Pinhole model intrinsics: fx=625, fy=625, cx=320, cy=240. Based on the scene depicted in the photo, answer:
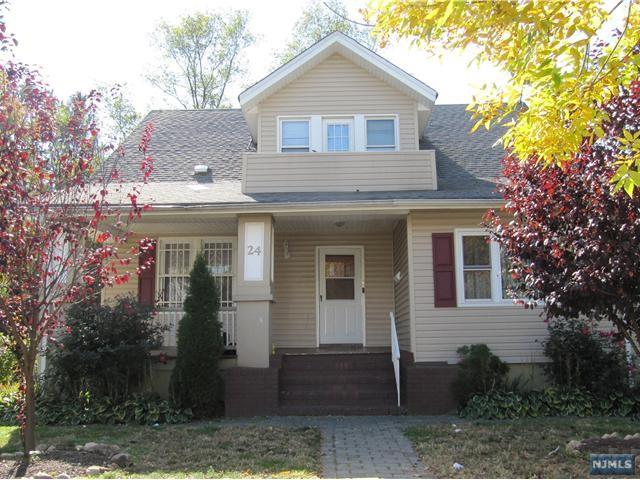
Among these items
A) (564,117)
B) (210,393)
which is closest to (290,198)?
(210,393)

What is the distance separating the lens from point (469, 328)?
437 inches

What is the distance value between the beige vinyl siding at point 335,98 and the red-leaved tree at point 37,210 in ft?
21.7

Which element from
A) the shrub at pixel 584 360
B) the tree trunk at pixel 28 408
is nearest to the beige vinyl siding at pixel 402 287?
the shrub at pixel 584 360

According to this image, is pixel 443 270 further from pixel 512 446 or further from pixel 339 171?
pixel 512 446

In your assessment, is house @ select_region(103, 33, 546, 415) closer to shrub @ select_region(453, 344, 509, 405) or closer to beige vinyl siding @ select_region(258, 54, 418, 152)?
beige vinyl siding @ select_region(258, 54, 418, 152)

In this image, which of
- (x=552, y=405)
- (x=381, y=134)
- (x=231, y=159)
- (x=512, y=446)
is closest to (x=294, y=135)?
(x=381, y=134)

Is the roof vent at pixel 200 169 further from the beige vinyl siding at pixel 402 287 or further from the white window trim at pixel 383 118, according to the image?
the beige vinyl siding at pixel 402 287

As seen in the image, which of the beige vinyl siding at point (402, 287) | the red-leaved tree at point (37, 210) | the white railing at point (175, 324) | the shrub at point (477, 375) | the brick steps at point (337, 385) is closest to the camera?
the red-leaved tree at point (37, 210)

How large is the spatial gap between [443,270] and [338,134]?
3978mm

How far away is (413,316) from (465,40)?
6.82m

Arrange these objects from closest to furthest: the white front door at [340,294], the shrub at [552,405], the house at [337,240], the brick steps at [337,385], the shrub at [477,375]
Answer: the shrub at [552,405] < the shrub at [477,375] < the brick steps at [337,385] < the house at [337,240] < the white front door at [340,294]

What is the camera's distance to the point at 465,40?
502 cm

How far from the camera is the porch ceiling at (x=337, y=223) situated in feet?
38.5

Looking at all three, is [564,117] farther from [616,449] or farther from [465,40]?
[616,449]
